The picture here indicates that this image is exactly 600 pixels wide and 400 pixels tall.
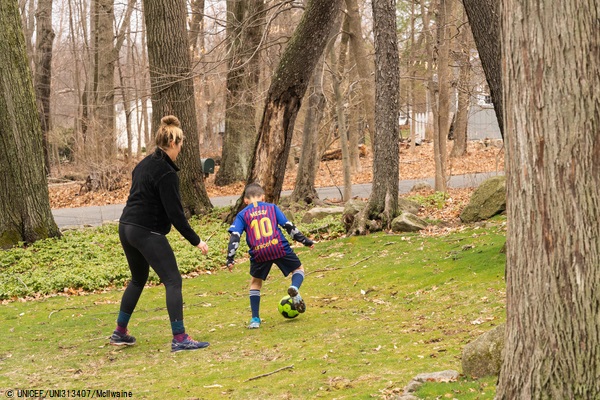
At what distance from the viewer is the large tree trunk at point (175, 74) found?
1906 centimetres

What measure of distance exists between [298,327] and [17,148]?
933cm

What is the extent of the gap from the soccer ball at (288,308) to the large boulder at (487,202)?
Answer: 23.8 ft

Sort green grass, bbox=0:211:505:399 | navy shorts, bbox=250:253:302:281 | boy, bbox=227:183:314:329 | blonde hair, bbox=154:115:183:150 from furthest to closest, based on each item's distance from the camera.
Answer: navy shorts, bbox=250:253:302:281 < boy, bbox=227:183:314:329 < blonde hair, bbox=154:115:183:150 < green grass, bbox=0:211:505:399

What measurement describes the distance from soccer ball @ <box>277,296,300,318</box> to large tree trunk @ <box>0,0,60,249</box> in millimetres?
8390

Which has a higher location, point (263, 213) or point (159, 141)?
point (159, 141)

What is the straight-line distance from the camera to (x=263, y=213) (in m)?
8.52

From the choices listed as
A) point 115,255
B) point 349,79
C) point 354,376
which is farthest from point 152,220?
point 349,79

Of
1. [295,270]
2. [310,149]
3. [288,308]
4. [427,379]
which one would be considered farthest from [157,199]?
[310,149]

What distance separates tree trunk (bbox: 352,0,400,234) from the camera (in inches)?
587

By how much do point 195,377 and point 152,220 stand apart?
1748mm

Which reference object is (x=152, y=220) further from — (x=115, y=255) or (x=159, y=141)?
(x=115, y=255)

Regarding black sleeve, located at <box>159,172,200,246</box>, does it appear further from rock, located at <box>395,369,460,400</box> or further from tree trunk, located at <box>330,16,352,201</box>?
tree trunk, located at <box>330,16,352,201</box>

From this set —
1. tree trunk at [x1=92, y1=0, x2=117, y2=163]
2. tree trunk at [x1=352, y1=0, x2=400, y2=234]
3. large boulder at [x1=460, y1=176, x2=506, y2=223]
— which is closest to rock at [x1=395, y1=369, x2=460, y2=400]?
tree trunk at [x1=352, y1=0, x2=400, y2=234]

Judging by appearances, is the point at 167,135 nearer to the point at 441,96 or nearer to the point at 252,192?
the point at 252,192
